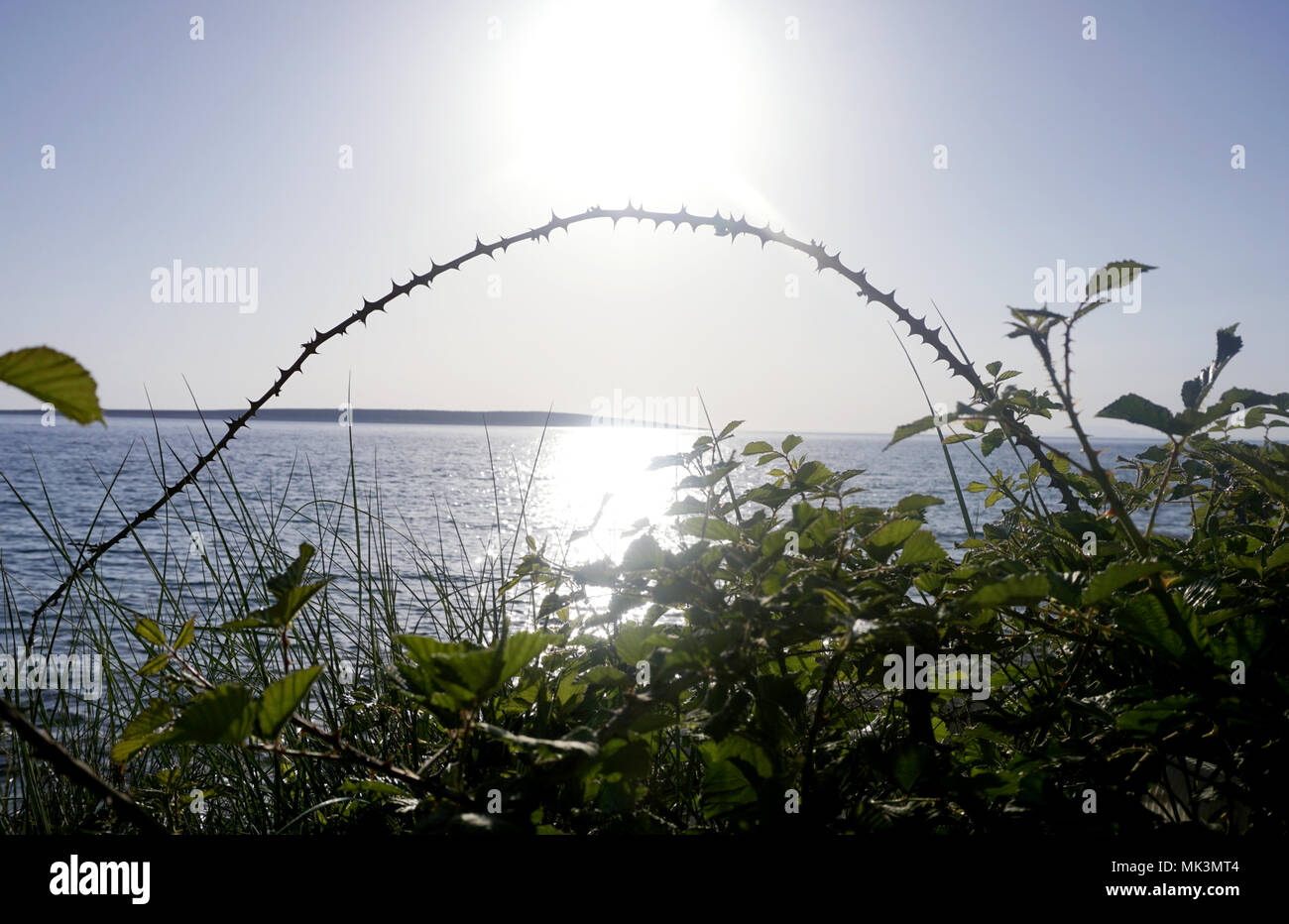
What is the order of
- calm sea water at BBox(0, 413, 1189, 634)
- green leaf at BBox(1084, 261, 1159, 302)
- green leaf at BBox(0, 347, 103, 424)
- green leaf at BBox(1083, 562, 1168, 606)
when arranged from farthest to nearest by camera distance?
calm sea water at BBox(0, 413, 1189, 634), green leaf at BBox(1084, 261, 1159, 302), green leaf at BBox(1083, 562, 1168, 606), green leaf at BBox(0, 347, 103, 424)

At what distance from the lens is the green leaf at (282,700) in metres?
0.70

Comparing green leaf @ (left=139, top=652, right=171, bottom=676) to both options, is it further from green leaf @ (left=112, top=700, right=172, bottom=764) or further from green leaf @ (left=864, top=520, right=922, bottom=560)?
green leaf @ (left=864, top=520, right=922, bottom=560)

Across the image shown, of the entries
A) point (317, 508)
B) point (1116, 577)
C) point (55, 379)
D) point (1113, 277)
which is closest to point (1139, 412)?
point (1113, 277)

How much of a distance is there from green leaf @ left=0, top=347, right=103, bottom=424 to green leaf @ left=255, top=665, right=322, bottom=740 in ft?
0.89

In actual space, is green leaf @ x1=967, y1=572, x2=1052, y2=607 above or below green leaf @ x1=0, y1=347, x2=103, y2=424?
below

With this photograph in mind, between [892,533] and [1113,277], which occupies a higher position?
[1113,277]

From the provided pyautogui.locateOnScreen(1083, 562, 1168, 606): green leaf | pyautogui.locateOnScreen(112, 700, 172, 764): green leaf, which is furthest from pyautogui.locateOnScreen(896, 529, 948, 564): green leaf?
pyautogui.locateOnScreen(112, 700, 172, 764): green leaf

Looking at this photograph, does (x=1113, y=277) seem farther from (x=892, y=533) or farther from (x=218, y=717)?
(x=218, y=717)

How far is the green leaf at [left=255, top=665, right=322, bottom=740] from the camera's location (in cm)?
70

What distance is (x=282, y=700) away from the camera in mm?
699

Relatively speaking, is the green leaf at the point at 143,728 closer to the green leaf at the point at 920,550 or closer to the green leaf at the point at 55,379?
the green leaf at the point at 55,379

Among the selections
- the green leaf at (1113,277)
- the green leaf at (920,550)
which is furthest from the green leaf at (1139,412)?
the green leaf at (920,550)

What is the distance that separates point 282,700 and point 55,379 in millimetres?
331

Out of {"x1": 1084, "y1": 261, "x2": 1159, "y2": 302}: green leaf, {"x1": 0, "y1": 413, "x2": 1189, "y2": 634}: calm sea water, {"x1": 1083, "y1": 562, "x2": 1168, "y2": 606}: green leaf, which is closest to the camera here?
{"x1": 1083, "y1": 562, "x2": 1168, "y2": 606}: green leaf
